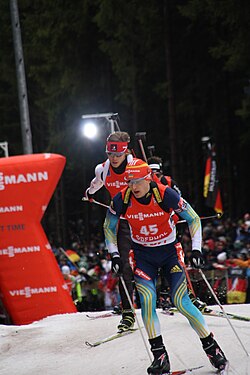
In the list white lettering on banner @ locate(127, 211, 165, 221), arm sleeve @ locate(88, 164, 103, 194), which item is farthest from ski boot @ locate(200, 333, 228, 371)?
arm sleeve @ locate(88, 164, 103, 194)

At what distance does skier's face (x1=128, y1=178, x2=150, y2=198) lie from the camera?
6.53 metres

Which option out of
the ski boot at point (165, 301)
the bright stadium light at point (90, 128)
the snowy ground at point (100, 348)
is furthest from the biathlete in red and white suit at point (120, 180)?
the bright stadium light at point (90, 128)

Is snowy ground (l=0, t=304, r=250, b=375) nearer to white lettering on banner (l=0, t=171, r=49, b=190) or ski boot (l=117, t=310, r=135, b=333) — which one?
ski boot (l=117, t=310, r=135, b=333)

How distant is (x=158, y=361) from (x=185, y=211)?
1.30 m

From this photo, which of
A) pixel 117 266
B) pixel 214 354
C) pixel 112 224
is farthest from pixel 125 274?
pixel 214 354

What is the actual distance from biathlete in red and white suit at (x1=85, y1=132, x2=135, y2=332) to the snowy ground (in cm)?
29

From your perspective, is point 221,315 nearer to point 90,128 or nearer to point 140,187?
point 140,187

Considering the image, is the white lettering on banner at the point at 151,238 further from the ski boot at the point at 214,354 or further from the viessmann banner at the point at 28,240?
the viessmann banner at the point at 28,240

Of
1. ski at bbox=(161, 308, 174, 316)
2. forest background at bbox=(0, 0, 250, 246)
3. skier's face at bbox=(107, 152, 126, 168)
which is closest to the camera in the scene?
skier's face at bbox=(107, 152, 126, 168)

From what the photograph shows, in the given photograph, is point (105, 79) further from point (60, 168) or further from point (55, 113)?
point (60, 168)

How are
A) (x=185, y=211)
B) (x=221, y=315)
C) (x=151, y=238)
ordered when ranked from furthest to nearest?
(x=221, y=315)
(x=151, y=238)
(x=185, y=211)

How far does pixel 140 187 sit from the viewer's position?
21.5 ft

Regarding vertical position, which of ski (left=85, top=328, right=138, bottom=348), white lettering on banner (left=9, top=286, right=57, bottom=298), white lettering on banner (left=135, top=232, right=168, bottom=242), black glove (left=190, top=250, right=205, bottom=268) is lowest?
white lettering on banner (left=9, top=286, right=57, bottom=298)

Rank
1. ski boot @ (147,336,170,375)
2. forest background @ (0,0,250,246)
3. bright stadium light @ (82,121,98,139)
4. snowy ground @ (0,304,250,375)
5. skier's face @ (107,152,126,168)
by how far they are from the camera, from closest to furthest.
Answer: ski boot @ (147,336,170,375) < snowy ground @ (0,304,250,375) < skier's face @ (107,152,126,168) < bright stadium light @ (82,121,98,139) < forest background @ (0,0,250,246)
